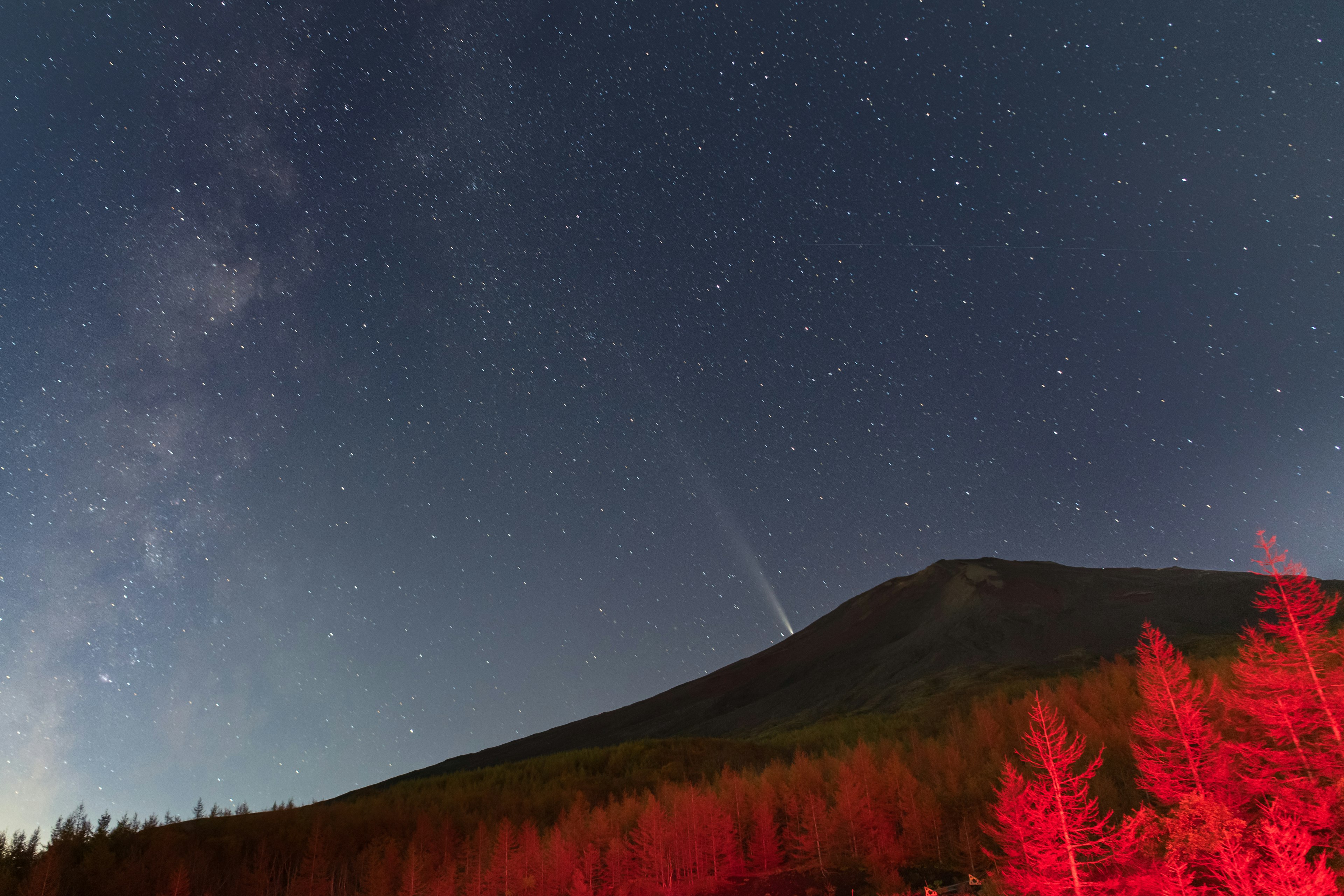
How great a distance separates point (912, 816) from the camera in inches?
1799

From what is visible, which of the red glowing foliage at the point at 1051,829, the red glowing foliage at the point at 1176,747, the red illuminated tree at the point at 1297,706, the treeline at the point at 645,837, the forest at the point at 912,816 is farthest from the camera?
the treeline at the point at 645,837

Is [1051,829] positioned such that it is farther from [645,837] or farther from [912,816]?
[645,837]

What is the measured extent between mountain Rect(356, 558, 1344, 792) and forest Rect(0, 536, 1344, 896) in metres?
27.2

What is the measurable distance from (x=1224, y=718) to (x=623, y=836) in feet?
143

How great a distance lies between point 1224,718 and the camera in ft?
107

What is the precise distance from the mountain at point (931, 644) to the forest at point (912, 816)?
27199mm

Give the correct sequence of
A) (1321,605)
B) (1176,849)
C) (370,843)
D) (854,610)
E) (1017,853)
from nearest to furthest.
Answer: (1176,849), (1017,853), (1321,605), (370,843), (854,610)

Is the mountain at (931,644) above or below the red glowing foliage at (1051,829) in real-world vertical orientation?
above

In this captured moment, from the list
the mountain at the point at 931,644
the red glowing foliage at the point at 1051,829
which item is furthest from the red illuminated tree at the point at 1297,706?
the mountain at the point at 931,644

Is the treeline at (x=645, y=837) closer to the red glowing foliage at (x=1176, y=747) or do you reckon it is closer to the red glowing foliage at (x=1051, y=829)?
the red glowing foliage at (x=1176, y=747)

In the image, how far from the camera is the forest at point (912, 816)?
18578 mm

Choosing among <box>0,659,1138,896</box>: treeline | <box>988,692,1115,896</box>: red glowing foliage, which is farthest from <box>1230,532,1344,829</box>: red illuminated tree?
<box>0,659,1138,896</box>: treeline

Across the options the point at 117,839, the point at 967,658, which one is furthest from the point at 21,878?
the point at 967,658

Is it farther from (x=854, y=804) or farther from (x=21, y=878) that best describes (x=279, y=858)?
(x=854, y=804)
